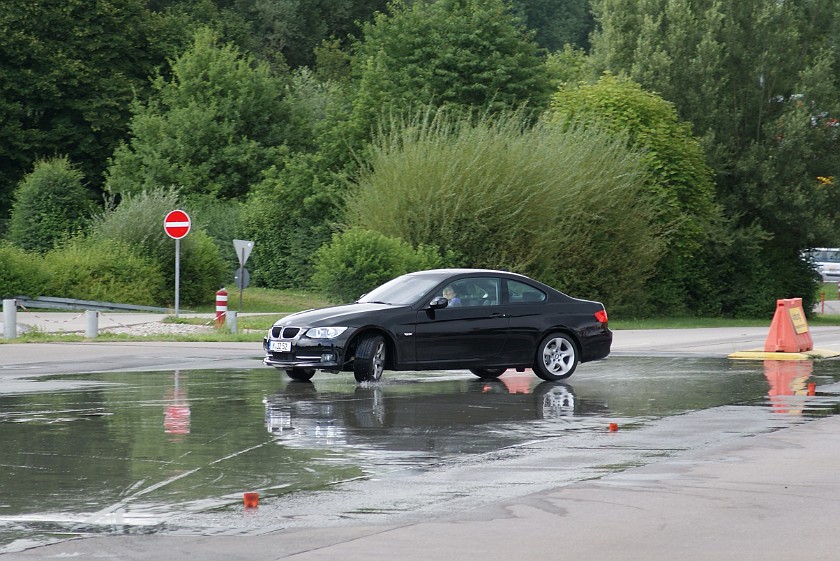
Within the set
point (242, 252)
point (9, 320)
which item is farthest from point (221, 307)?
point (9, 320)

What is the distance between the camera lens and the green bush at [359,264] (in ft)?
117

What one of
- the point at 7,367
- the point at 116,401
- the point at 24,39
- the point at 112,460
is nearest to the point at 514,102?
the point at 24,39

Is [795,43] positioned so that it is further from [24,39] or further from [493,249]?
[24,39]

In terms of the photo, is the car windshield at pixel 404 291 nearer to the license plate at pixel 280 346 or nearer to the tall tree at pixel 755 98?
the license plate at pixel 280 346

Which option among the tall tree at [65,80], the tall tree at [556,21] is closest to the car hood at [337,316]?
the tall tree at [65,80]

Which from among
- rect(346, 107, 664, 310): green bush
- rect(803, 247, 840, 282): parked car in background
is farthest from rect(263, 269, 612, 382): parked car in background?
rect(803, 247, 840, 282): parked car in background

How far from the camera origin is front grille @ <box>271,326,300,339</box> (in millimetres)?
18625

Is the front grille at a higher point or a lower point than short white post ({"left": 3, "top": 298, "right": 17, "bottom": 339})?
lower

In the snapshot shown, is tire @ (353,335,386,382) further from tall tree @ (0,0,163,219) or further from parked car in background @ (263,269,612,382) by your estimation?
tall tree @ (0,0,163,219)

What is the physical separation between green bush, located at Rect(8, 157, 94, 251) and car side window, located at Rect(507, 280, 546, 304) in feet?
105

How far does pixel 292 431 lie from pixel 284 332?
17.9 feet

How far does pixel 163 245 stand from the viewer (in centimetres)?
4403

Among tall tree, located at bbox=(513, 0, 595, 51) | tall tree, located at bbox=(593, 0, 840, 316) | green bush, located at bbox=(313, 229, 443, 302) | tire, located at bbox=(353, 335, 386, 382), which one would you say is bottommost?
tire, located at bbox=(353, 335, 386, 382)

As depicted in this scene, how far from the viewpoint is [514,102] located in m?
50.8
